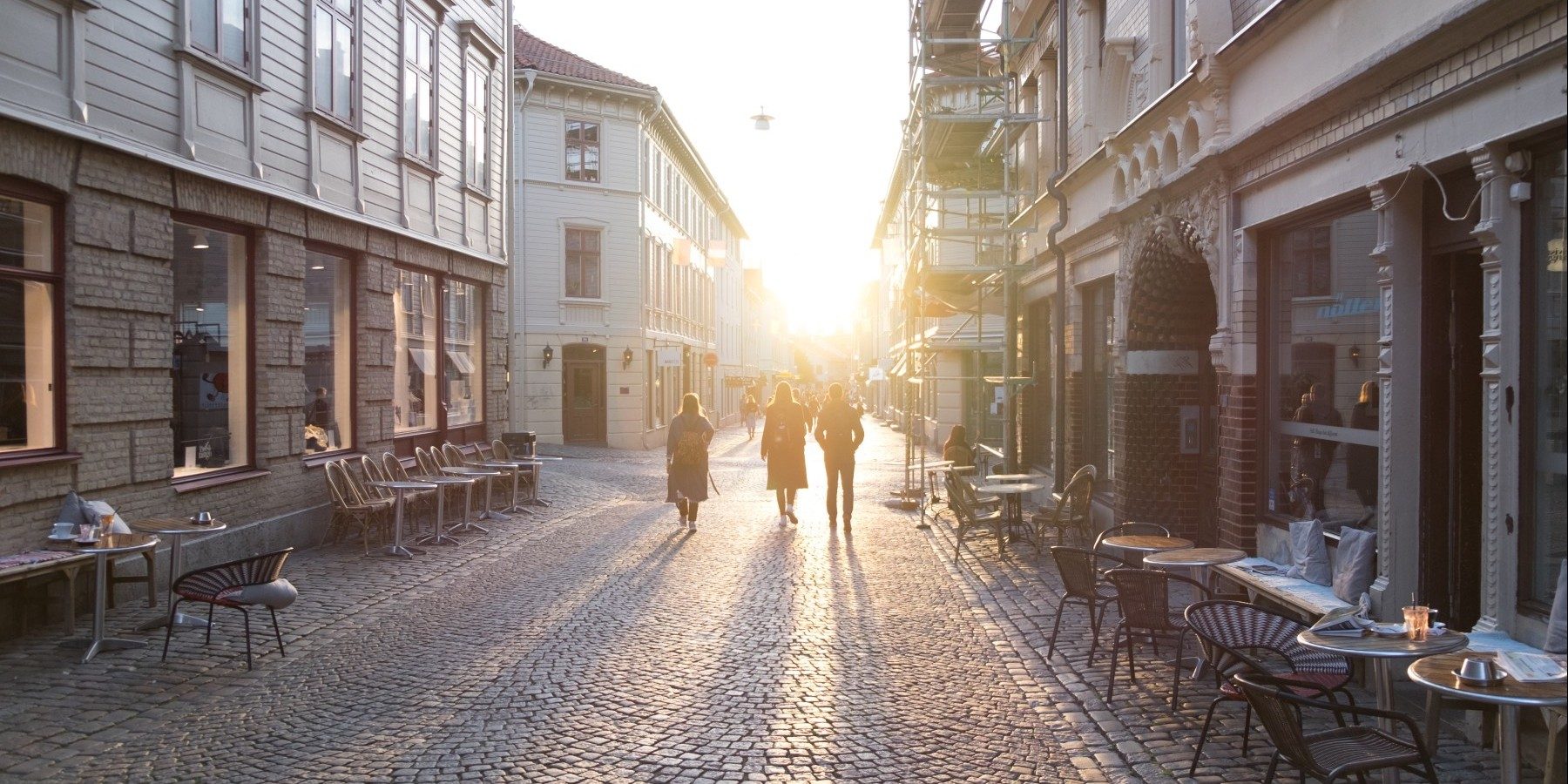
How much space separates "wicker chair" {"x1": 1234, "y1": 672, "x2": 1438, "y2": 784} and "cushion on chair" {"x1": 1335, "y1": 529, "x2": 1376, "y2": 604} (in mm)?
2491

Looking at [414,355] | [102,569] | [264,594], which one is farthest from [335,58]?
[264,594]

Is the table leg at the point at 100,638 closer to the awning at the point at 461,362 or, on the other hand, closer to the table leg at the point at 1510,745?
the table leg at the point at 1510,745

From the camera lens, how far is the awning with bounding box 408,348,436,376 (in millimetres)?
16391

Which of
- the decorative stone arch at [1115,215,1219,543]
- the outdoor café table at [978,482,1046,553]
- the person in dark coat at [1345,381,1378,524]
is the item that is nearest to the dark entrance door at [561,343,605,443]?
the outdoor café table at [978,482,1046,553]

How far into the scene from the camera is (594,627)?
8828mm

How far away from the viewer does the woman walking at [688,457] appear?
15.0 meters

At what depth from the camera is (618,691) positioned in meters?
6.96

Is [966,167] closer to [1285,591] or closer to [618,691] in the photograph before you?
[1285,591]

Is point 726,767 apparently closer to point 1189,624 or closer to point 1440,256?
point 1189,624

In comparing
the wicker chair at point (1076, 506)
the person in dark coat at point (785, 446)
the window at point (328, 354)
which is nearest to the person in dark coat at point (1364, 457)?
the wicker chair at point (1076, 506)

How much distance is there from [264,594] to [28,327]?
300cm

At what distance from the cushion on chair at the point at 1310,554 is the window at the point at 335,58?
1074cm

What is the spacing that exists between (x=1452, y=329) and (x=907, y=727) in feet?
11.7

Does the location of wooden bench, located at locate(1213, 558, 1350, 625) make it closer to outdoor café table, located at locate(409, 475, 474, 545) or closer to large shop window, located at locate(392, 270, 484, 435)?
outdoor café table, located at locate(409, 475, 474, 545)
